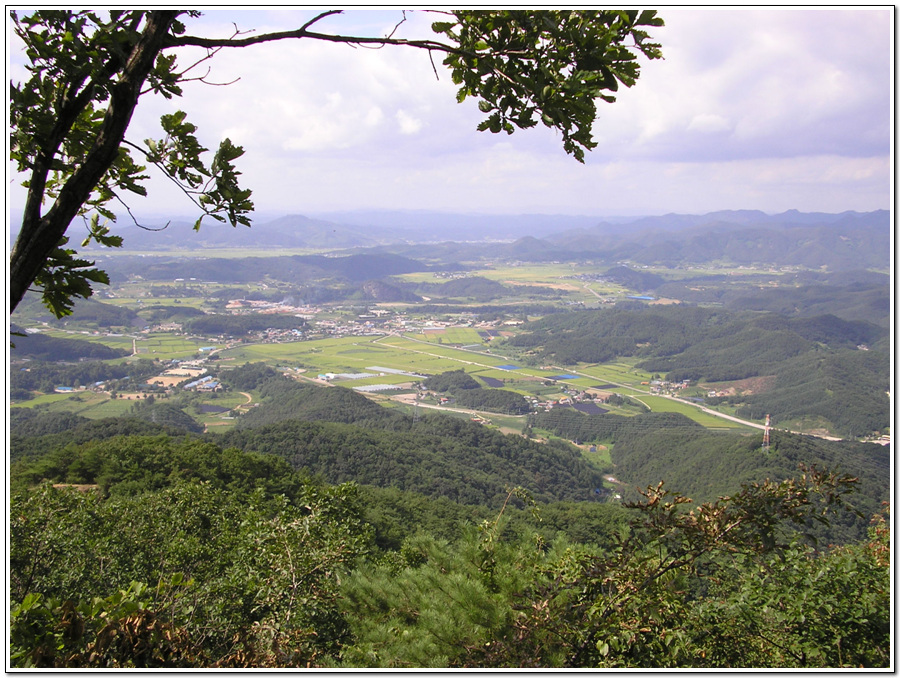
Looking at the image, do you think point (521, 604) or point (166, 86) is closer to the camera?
point (166, 86)

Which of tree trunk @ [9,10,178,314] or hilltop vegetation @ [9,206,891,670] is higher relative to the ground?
tree trunk @ [9,10,178,314]

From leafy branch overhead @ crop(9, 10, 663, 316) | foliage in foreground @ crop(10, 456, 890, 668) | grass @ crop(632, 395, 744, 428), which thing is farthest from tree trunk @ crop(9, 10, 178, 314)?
grass @ crop(632, 395, 744, 428)

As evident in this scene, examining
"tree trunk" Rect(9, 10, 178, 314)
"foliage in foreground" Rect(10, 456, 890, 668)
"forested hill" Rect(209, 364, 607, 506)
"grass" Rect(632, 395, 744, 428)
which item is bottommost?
"grass" Rect(632, 395, 744, 428)

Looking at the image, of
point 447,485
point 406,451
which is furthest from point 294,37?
point 406,451

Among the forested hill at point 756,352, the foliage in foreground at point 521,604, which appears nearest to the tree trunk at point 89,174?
the foliage in foreground at point 521,604

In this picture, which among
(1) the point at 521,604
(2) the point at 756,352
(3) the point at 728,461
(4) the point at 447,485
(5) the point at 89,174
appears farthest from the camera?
(2) the point at 756,352

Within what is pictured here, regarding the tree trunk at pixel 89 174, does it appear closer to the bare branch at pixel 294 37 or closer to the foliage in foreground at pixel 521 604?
the bare branch at pixel 294 37

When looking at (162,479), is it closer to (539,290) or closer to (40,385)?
(40,385)

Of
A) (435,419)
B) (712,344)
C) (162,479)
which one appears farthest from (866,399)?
(162,479)

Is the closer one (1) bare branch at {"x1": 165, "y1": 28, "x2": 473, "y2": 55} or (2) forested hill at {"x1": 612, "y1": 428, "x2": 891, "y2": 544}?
(1) bare branch at {"x1": 165, "y1": 28, "x2": 473, "y2": 55}

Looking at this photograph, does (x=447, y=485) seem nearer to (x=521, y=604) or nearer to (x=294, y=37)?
(x=521, y=604)

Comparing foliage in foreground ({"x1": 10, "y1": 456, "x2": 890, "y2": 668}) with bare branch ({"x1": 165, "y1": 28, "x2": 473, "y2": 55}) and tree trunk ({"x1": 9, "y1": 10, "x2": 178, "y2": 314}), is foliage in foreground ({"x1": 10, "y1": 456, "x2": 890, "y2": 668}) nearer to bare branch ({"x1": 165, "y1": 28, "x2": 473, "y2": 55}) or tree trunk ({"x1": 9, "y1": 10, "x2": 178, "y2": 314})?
tree trunk ({"x1": 9, "y1": 10, "x2": 178, "y2": 314})
